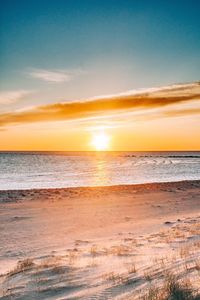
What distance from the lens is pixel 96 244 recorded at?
395 inches

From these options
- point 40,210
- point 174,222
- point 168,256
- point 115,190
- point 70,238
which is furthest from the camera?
point 115,190

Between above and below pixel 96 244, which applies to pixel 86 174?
below

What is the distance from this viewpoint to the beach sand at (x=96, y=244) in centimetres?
577

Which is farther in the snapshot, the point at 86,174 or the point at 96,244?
the point at 86,174

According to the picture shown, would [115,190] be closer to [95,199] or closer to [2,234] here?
[95,199]

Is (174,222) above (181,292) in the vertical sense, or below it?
below

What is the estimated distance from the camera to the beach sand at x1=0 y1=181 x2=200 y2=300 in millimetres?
5770

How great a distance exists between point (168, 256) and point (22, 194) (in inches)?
589

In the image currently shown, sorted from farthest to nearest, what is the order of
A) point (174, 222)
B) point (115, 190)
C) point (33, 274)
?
point (115, 190), point (174, 222), point (33, 274)

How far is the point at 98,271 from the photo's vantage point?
21.8 ft

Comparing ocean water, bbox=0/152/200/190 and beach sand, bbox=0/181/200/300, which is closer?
beach sand, bbox=0/181/200/300

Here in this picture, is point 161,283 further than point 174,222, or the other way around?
point 174,222

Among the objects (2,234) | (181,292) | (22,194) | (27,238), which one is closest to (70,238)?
(27,238)

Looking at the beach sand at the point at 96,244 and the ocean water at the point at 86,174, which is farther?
the ocean water at the point at 86,174
